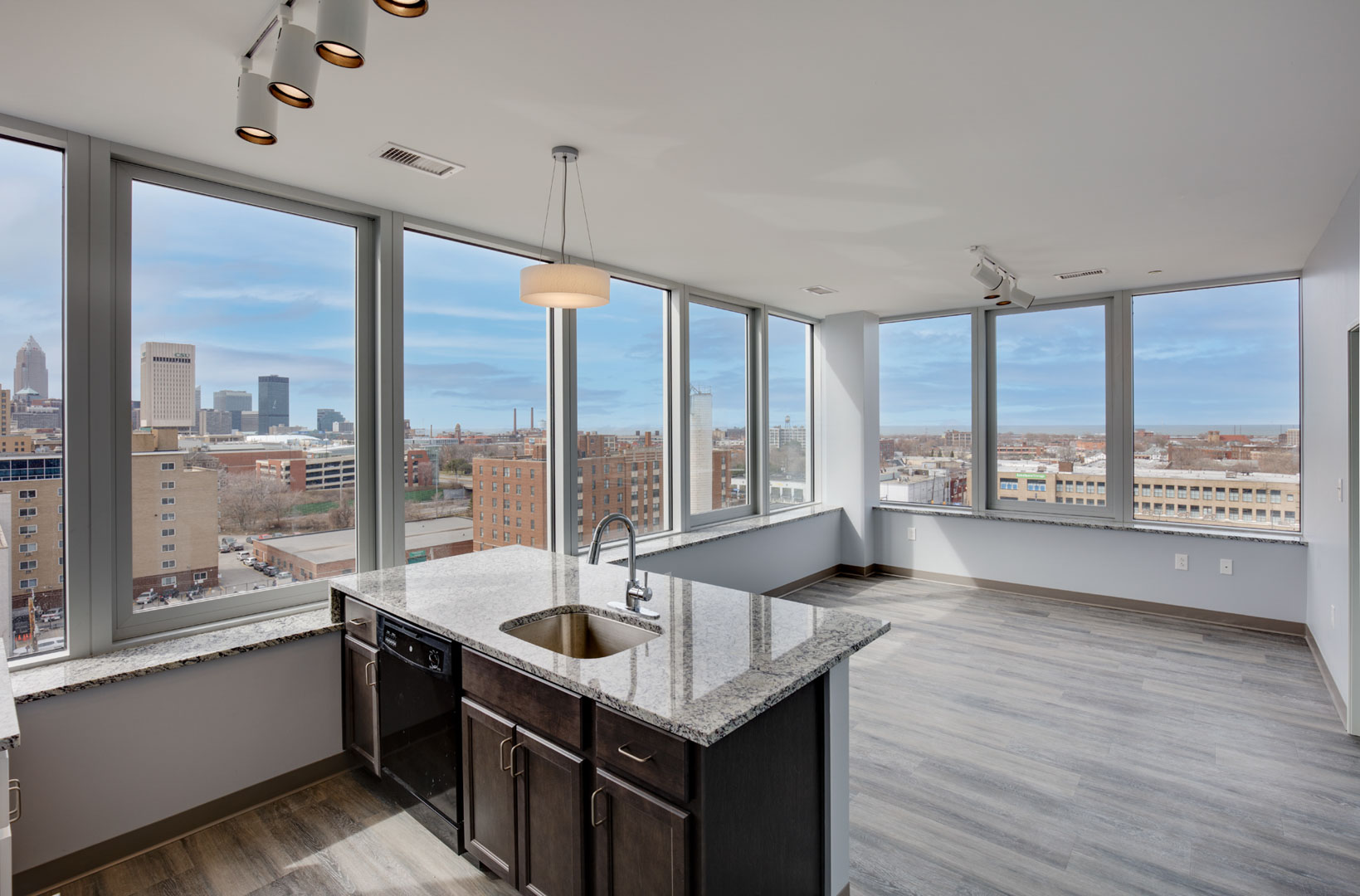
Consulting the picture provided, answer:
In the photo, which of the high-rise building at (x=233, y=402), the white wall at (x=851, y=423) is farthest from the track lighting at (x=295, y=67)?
the white wall at (x=851, y=423)

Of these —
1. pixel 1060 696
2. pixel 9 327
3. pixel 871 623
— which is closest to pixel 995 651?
pixel 1060 696

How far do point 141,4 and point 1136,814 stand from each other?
411cm

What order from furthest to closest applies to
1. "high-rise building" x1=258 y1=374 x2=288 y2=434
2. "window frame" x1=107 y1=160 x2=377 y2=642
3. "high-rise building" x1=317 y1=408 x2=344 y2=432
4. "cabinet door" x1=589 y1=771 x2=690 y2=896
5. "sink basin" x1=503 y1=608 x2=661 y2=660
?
"high-rise building" x1=317 y1=408 x2=344 y2=432, "high-rise building" x1=258 y1=374 x2=288 y2=434, "window frame" x1=107 y1=160 x2=377 y2=642, "sink basin" x1=503 y1=608 x2=661 y2=660, "cabinet door" x1=589 y1=771 x2=690 y2=896

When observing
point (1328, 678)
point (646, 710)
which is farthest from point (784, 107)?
point (1328, 678)

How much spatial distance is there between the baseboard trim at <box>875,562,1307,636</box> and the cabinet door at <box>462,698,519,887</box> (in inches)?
199

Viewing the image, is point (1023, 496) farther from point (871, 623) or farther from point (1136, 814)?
point (871, 623)

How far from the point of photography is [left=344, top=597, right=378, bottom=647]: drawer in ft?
8.48

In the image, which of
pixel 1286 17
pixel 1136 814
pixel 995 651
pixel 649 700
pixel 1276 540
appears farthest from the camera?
pixel 1276 540

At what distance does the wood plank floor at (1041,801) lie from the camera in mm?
2203

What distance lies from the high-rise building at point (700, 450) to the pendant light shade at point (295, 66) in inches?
151

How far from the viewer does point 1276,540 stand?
4621mm

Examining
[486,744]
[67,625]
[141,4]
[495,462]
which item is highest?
[141,4]

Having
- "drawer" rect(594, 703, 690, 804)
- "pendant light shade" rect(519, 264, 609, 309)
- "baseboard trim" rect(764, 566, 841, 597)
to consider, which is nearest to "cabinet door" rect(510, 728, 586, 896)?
"drawer" rect(594, 703, 690, 804)

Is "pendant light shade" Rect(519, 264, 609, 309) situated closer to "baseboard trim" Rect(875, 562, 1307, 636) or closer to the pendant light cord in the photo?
the pendant light cord
